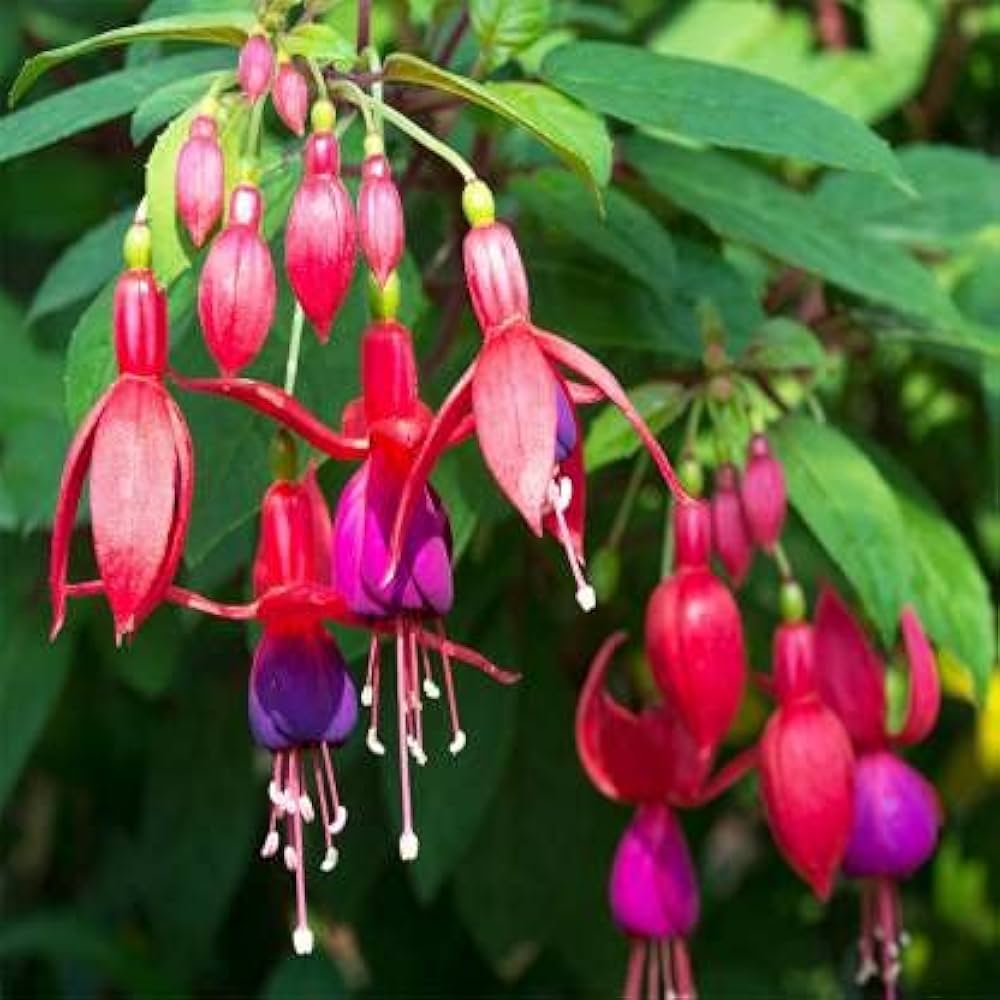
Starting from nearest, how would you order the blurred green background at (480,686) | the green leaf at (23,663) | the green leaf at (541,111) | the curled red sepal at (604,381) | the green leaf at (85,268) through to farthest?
the curled red sepal at (604,381) < the green leaf at (541,111) < the green leaf at (85,268) < the blurred green background at (480,686) < the green leaf at (23,663)

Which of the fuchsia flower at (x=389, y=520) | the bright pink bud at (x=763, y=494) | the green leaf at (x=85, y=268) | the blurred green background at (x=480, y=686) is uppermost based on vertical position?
the fuchsia flower at (x=389, y=520)

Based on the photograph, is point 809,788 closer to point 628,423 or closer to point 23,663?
point 628,423

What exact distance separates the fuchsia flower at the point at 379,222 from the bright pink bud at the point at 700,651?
10.7 inches

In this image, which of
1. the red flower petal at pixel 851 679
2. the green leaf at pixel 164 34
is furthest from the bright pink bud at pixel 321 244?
the red flower petal at pixel 851 679

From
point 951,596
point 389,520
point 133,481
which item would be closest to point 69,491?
point 133,481

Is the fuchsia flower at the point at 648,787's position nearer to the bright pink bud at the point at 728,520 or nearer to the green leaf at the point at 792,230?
the bright pink bud at the point at 728,520

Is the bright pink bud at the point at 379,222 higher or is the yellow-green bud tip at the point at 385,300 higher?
the bright pink bud at the point at 379,222

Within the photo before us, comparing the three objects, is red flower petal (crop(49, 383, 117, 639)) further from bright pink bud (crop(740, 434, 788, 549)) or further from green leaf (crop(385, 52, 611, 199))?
bright pink bud (crop(740, 434, 788, 549))

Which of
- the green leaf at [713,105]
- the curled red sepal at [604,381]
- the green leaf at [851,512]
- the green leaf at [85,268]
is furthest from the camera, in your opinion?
the green leaf at [85,268]

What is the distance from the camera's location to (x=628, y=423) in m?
1.26

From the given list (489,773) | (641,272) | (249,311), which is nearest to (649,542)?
(489,773)

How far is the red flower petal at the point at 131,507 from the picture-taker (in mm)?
896

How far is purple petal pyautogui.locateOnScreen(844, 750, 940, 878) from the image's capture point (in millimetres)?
1285

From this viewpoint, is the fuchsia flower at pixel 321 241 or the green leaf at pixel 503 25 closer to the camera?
the fuchsia flower at pixel 321 241
